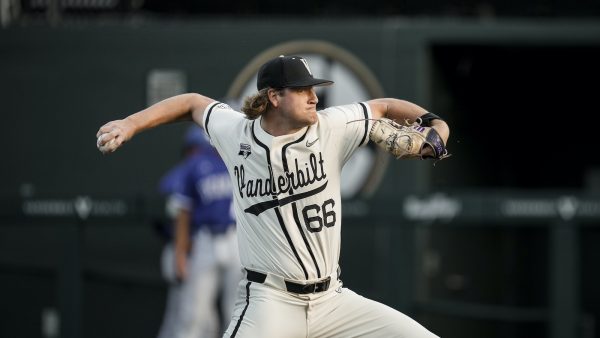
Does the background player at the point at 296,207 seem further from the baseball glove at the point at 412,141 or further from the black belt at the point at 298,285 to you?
the baseball glove at the point at 412,141

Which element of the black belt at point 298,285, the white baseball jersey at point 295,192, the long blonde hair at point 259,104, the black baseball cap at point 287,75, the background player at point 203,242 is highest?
the black baseball cap at point 287,75

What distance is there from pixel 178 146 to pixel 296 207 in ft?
13.7

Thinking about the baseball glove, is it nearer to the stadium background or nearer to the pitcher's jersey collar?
the pitcher's jersey collar

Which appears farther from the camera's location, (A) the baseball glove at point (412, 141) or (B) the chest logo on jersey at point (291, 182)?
(B) the chest logo on jersey at point (291, 182)

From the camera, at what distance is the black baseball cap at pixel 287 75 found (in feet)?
17.1

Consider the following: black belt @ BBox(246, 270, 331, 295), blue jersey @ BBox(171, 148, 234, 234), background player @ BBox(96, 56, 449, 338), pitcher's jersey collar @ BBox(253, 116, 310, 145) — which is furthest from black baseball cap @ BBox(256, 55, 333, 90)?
blue jersey @ BBox(171, 148, 234, 234)

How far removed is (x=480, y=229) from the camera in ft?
32.2

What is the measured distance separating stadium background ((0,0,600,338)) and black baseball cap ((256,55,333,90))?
11.3 ft

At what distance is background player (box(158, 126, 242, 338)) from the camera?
320 inches

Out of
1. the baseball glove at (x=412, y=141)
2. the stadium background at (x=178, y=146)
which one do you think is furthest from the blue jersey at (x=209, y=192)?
the baseball glove at (x=412, y=141)

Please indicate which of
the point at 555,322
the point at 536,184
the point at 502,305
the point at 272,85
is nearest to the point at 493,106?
the point at 536,184

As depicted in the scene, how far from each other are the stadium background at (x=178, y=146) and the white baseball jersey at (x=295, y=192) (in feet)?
10.9

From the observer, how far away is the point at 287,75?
5.23 m

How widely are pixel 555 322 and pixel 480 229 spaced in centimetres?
162
